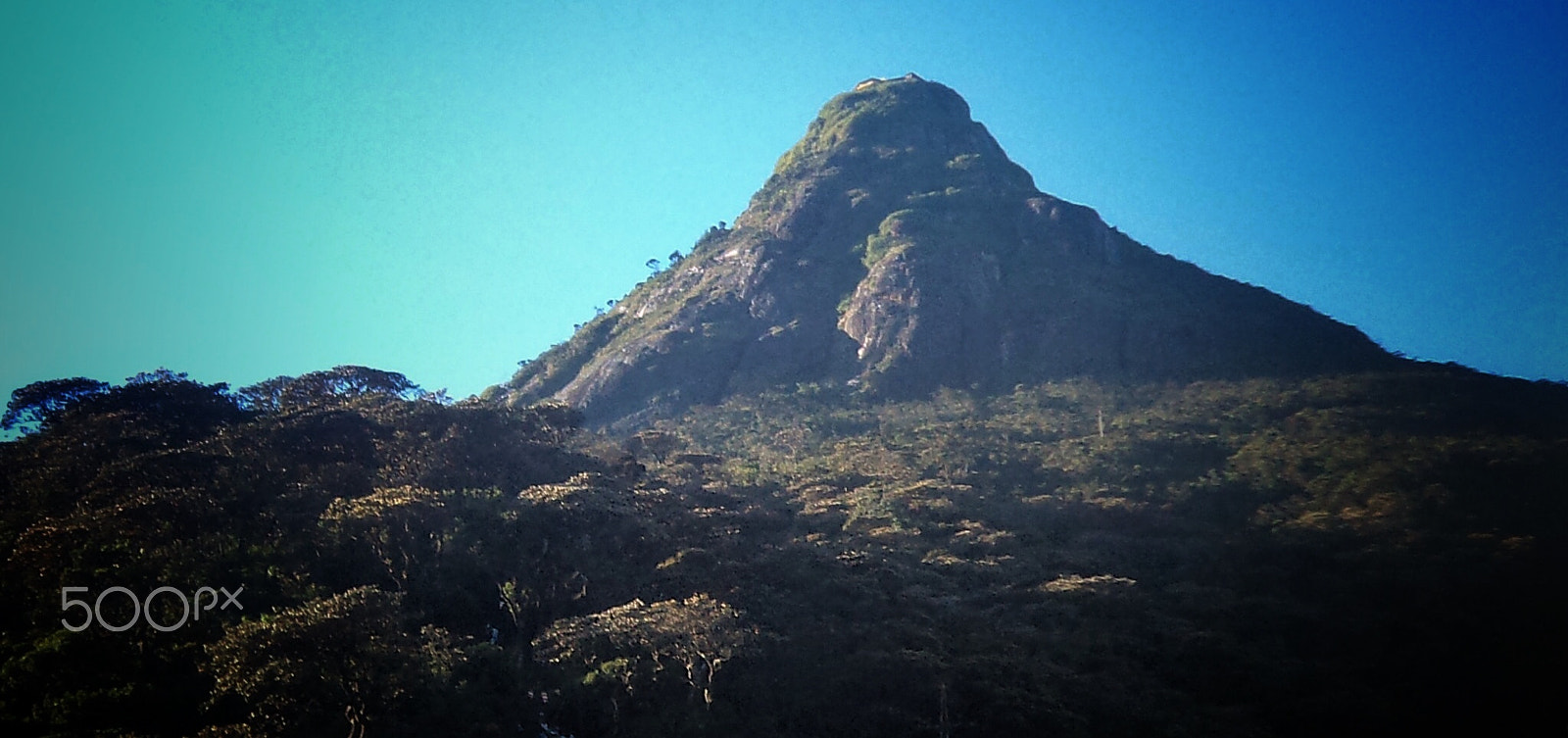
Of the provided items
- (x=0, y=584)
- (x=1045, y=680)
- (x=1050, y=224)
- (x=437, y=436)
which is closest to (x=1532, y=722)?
(x=1045, y=680)

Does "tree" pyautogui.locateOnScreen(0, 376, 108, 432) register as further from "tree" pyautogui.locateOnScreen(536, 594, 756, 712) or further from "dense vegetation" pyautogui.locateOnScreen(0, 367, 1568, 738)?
"tree" pyautogui.locateOnScreen(536, 594, 756, 712)

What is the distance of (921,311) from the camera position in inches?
3137

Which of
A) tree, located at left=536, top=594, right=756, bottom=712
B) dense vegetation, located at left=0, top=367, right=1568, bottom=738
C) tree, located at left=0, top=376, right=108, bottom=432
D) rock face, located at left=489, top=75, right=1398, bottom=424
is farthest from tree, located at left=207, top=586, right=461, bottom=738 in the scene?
rock face, located at left=489, top=75, right=1398, bottom=424

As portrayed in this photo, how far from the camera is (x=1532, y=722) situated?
3156cm

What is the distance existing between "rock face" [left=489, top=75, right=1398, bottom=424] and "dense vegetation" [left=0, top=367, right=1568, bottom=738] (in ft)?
64.1

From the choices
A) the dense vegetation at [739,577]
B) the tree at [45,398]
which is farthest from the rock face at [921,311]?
the tree at [45,398]

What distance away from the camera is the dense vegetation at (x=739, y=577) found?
24906 millimetres

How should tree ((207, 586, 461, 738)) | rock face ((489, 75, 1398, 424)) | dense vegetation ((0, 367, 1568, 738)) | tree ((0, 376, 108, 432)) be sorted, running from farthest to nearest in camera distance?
rock face ((489, 75, 1398, 424)), tree ((0, 376, 108, 432)), dense vegetation ((0, 367, 1568, 738)), tree ((207, 586, 461, 738))

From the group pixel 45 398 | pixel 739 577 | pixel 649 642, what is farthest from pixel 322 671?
pixel 45 398

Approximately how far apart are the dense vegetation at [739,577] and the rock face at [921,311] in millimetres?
19549

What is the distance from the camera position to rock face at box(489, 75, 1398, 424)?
77.6 metres

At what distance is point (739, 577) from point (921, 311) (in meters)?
50.0

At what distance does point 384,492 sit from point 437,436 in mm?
9708

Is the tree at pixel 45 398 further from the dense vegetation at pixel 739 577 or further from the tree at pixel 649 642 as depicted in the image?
the tree at pixel 649 642
